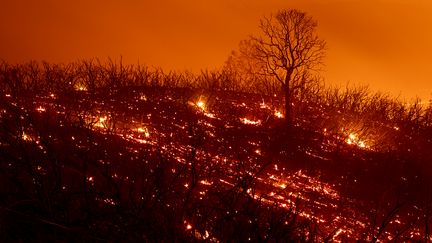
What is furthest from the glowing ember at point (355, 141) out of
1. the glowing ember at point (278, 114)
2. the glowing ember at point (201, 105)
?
the glowing ember at point (201, 105)

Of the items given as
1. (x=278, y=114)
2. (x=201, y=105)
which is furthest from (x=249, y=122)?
(x=201, y=105)

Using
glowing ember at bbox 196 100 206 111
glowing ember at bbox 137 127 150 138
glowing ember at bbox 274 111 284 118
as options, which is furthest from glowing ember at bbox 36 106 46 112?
glowing ember at bbox 274 111 284 118

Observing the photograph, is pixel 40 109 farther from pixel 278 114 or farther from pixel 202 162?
pixel 278 114

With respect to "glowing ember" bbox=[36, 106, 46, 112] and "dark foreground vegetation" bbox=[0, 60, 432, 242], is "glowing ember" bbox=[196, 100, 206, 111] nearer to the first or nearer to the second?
"dark foreground vegetation" bbox=[0, 60, 432, 242]

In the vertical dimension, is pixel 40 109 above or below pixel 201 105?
below

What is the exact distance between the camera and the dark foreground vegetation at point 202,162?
6.07 metres

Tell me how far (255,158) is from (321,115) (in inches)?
222

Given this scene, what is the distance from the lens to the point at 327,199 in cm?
1088

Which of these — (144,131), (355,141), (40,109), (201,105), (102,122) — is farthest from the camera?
(201,105)

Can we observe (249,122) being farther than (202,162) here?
Yes

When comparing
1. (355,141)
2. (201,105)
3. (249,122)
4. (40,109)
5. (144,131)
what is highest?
(201,105)

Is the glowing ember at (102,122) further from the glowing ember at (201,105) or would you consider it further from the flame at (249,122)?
the flame at (249,122)

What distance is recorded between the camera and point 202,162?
10266 millimetres

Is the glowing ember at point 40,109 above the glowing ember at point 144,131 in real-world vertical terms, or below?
above
